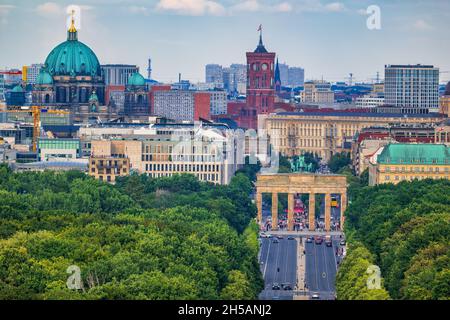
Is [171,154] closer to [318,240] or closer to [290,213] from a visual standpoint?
Answer: [290,213]

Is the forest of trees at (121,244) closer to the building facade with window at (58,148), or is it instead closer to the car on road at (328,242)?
the car on road at (328,242)

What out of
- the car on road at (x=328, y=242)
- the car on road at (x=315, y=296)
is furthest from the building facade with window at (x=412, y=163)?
the car on road at (x=315, y=296)

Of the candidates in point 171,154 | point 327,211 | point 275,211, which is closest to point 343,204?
point 327,211

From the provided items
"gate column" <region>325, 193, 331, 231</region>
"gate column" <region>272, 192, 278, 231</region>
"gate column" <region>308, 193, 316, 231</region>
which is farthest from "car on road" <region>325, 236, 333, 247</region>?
"gate column" <region>272, 192, 278, 231</region>

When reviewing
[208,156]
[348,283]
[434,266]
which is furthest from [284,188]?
[434,266]
